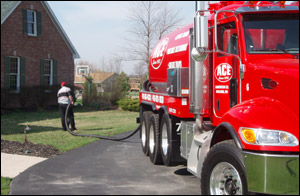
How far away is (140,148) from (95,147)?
4.36 feet

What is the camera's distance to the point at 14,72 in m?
26.2

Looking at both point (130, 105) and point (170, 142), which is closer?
point (170, 142)

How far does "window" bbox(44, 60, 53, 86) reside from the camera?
2866 cm

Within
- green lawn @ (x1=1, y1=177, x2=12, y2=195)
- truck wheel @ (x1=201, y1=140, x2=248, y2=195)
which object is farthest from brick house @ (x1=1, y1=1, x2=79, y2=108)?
truck wheel @ (x1=201, y1=140, x2=248, y2=195)

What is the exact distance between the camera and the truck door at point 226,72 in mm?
6328

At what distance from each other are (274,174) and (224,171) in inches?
38.2

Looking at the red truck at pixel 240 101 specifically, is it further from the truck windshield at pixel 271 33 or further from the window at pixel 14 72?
the window at pixel 14 72

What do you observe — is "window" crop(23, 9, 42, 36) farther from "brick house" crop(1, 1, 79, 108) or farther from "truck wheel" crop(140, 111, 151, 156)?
"truck wheel" crop(140, 111, 151, 156)

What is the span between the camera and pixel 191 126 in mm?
7602

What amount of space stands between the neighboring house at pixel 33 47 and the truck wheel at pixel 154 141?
1697cm

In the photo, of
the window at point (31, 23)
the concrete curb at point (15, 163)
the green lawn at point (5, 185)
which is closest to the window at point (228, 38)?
the green lawn at point (5, 185)

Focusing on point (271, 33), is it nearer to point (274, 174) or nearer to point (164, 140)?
point (274, 174)

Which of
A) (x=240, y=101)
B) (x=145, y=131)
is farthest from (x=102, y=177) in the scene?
(x=240, y=101)

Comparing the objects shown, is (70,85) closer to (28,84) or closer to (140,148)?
(28,84)
